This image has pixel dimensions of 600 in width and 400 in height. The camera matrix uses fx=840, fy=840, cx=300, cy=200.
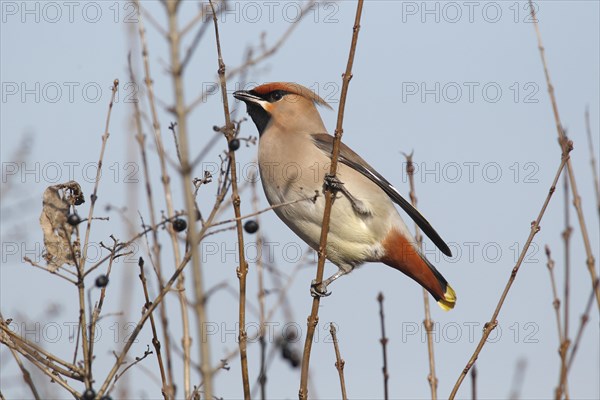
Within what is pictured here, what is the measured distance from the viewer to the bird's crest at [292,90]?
507cm

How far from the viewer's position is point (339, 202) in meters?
4.46

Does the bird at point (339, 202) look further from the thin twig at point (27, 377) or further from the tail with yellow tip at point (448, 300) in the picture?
the thin twig at point (27, 377)

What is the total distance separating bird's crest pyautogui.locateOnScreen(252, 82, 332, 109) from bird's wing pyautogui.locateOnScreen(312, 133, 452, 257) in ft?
1.33

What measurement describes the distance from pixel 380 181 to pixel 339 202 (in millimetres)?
391

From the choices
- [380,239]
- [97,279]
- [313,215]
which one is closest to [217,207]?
[97,279]

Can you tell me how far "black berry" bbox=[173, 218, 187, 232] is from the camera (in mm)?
3066

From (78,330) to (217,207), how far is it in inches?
21.5

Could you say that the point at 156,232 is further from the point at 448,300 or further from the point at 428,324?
the point at 448,300

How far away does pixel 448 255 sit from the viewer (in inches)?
185

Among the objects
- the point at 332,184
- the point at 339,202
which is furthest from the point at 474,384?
the point at 339,202

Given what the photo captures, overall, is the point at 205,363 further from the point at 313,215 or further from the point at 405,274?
the point at 405,274

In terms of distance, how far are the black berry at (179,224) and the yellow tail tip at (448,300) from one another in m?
2.19

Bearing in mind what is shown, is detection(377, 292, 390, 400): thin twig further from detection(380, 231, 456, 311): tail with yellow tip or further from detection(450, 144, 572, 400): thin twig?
detection(380, 231, 456, 311): tail with yellow tip

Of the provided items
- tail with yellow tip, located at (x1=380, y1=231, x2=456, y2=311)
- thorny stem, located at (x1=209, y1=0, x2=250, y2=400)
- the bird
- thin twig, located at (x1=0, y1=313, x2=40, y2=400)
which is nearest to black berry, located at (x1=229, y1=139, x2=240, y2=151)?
thorny stem, located at (x1=209, y1=0, x2=250, y2=400)
